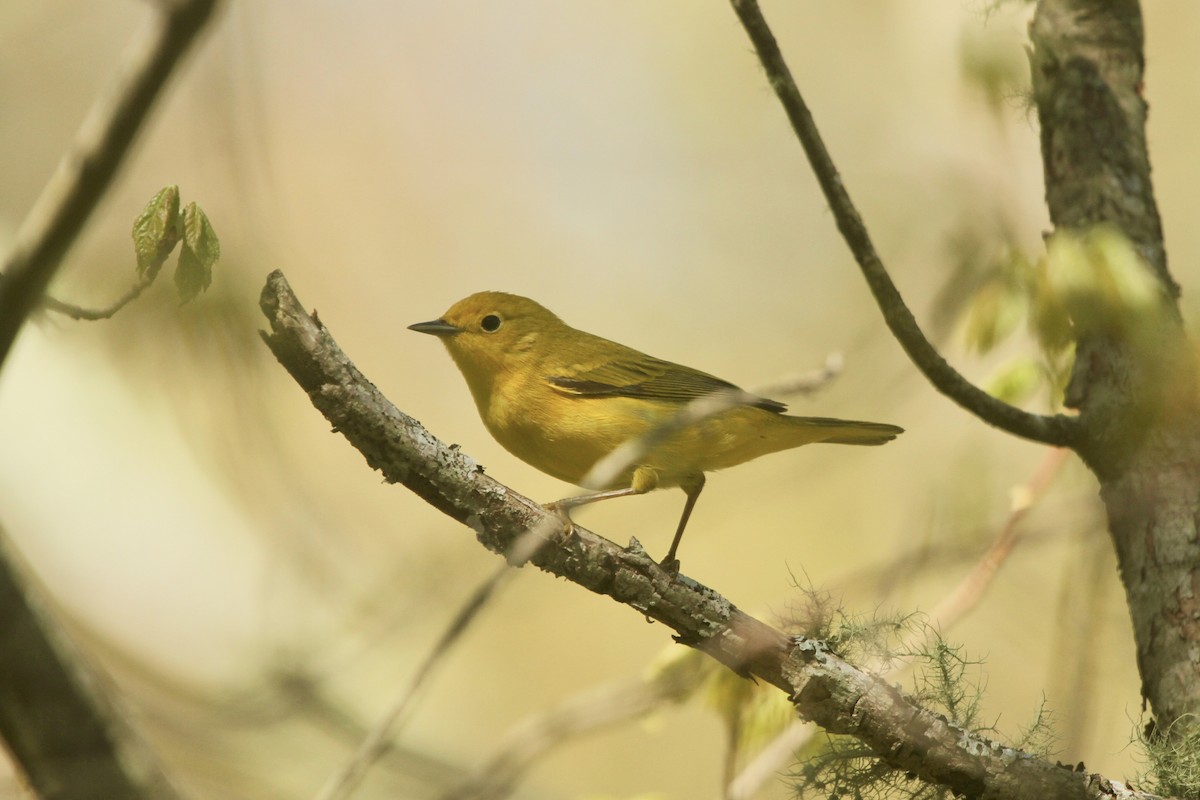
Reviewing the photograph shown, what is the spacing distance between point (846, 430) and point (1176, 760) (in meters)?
1.99

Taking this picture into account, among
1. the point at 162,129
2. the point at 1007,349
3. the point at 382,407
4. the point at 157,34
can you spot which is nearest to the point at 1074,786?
the point at 382,407

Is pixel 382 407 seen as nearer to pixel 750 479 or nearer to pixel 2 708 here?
pixel 2 708

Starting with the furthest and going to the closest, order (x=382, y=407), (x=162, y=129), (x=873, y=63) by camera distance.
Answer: (x=873, y=63), (x=162, y=129), (x=382, y=407)

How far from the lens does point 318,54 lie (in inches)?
322

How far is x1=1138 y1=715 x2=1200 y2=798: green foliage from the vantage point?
2.47 m

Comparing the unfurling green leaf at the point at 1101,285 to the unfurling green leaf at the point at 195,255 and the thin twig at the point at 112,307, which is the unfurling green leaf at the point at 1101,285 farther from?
the thin twig at the point at 112,307

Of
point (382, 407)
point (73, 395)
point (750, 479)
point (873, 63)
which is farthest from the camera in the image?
point (873, 63)

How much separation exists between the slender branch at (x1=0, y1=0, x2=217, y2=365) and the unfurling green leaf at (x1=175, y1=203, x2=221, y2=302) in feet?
2.53

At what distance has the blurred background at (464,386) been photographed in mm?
3629

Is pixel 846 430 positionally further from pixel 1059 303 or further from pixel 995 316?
pixel 1059 303

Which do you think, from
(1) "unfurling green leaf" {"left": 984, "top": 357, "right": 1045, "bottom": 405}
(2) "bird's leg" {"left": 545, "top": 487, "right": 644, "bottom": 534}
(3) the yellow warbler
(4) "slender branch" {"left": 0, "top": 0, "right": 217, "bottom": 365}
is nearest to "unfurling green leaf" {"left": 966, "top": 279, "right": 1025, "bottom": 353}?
(1) "unfurling green leaf" {"left": 984, "top": 357, "right": 1045, "bottom": 405}

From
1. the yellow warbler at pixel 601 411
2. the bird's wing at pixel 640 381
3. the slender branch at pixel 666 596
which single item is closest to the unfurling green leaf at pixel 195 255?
the slender branch at pixel 666 596

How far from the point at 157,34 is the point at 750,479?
712cm

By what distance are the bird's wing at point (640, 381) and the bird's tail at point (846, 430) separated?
0.15 metres
